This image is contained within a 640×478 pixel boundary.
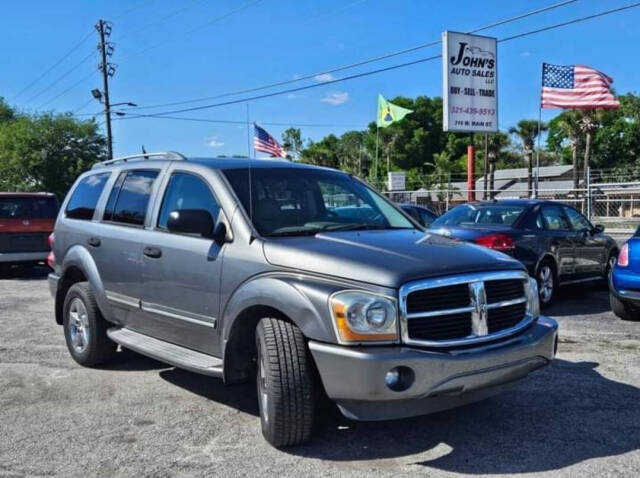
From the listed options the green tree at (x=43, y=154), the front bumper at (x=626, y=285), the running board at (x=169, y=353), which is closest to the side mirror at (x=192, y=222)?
the running board at (x=169, y=353)

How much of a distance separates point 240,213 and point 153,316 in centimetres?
122

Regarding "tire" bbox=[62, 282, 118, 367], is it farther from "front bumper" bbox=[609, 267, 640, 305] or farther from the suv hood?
"front bumper" bbox=[609, 267, 640, 305]

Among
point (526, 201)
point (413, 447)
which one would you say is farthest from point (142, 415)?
point (526, 201)

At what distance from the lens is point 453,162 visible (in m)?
65.2

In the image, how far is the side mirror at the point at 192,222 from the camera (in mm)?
4422

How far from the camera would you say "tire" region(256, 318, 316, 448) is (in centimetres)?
382

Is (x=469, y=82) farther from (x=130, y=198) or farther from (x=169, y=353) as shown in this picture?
(x=169, y=353)

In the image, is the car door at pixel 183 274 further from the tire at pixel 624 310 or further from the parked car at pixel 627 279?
the tire at pixel 624 310

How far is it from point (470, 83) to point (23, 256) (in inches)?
598

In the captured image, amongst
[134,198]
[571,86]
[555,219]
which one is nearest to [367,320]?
[134,198]

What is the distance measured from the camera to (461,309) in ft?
12.7

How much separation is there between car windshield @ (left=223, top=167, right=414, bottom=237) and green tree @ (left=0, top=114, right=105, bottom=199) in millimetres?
36474

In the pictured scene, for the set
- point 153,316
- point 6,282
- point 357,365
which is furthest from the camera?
point 6,282

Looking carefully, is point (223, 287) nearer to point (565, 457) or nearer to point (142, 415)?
point (142, 415)
